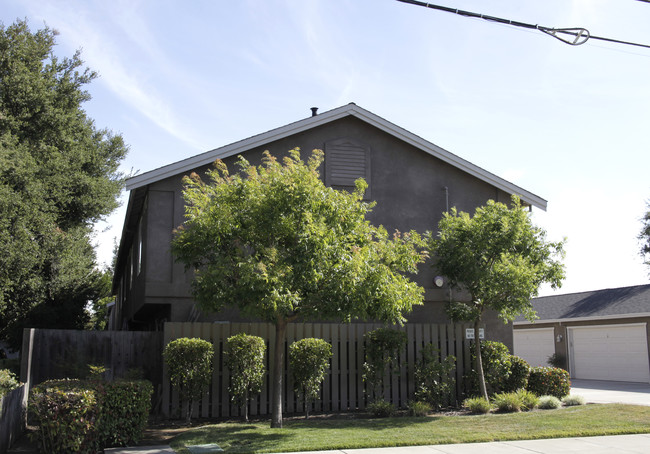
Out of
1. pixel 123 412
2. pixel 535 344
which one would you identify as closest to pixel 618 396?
pixel 535 344

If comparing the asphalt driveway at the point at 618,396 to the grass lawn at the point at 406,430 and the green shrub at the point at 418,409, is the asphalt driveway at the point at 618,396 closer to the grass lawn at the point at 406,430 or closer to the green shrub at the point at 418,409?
the grass lawn at the point at 406,430

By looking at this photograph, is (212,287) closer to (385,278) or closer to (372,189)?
(385,278)

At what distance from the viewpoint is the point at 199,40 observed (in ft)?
32.8

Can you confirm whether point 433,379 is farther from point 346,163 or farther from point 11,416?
point 11,416

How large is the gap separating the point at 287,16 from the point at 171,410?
8.36 metres

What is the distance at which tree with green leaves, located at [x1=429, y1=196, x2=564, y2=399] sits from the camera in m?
14.0

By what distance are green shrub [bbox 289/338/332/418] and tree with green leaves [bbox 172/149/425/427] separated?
1.32m

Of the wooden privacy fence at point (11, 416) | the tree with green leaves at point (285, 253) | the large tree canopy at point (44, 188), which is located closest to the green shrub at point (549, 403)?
the tree with green leaves at point (285, 253)

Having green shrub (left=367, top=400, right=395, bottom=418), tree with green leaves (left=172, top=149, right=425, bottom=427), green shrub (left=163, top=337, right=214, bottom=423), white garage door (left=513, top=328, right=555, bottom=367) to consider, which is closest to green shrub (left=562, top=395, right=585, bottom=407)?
green shrub (left=367, top=400, right=395, bottom=418)

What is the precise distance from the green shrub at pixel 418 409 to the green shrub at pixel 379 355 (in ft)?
2.99

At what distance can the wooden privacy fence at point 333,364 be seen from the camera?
42.3ft

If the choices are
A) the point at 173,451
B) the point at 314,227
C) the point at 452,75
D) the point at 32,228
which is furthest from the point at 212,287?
the point at 32,228

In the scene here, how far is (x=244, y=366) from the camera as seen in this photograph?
12.5m

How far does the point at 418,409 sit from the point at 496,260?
4103 mm
